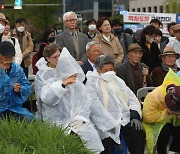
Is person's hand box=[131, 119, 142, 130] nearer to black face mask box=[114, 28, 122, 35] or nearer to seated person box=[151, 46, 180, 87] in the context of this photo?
seated person box=[151, 46, 180, 87]

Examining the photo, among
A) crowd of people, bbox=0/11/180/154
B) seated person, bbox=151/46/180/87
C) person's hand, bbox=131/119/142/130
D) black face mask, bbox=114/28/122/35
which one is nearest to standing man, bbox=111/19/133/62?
black face mask, bbox=114/28/122/35

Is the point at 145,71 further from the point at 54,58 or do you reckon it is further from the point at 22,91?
the point at 22,91

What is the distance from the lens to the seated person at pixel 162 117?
565 cm

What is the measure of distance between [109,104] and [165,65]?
1.80 metres

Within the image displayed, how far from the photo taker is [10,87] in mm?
5531

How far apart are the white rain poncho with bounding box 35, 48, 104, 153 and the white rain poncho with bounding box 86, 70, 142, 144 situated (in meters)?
0.15

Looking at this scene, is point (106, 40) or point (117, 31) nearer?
point (106, 40)

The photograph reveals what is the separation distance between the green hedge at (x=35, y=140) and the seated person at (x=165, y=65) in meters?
2.96

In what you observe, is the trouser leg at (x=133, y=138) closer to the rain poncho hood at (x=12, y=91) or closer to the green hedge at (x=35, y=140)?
the rain poncho hood at (x=12, y=91)

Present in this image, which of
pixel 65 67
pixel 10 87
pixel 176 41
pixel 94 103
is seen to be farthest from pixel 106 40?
pixel 10 87

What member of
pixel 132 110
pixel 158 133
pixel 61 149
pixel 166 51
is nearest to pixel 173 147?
pixel 158 133

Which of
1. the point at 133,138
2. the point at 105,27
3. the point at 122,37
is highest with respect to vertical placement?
the point at 105,27

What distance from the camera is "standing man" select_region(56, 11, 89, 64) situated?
7.79 metres

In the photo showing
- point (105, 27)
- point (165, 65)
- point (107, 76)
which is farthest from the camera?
point (105, 27)
